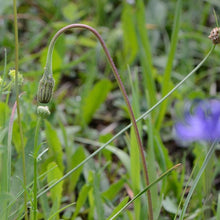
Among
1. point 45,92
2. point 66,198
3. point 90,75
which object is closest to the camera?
point 45,92

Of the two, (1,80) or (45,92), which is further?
(1,80)

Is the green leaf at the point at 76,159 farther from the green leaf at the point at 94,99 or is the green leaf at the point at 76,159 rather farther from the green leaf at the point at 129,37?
the green leaf at the point at 129,37

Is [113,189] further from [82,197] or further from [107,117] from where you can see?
[107,117]

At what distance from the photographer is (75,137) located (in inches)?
75.0

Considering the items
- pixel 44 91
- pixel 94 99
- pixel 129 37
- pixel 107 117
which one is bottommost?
pixel 107 117

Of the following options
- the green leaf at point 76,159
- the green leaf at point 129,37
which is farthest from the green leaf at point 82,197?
the green leaf at point 129,37

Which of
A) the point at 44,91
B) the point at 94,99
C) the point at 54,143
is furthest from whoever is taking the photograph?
the point at 94,99

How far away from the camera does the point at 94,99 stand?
2.04m

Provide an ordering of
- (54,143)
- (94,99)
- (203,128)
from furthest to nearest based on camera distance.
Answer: (94,99), (54,143), (203,128)

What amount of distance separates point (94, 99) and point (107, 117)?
0.17 meters

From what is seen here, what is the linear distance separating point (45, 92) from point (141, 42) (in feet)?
2.64

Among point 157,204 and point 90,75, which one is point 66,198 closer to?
point 157,204

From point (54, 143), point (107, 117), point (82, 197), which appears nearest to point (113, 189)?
point (82, 197)

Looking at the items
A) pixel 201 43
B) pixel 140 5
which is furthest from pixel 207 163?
pixel 201 43
